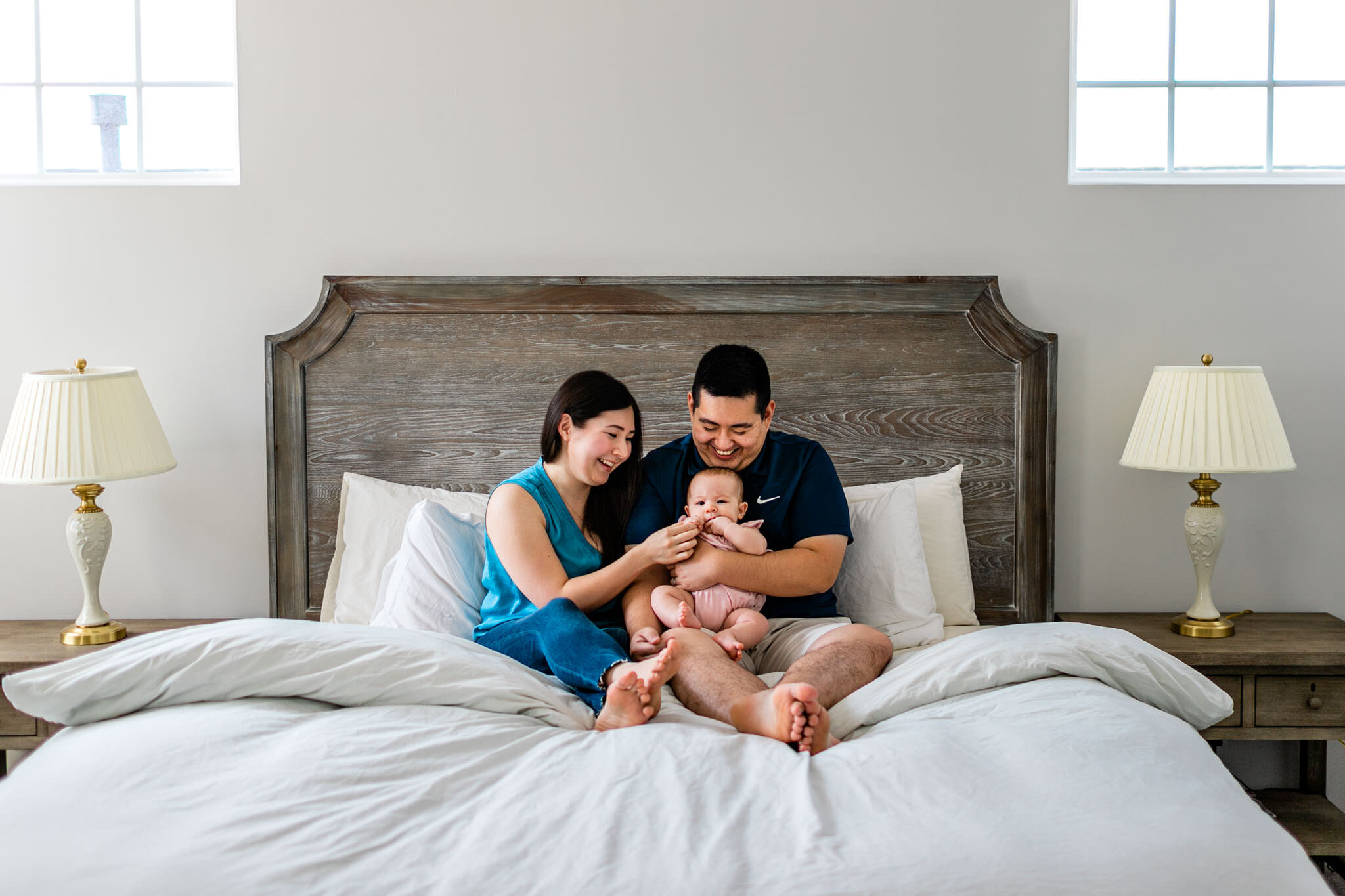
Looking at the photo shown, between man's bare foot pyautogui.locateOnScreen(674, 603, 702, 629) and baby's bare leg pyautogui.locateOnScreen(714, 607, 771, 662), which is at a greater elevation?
man's bare foot pyautogui.locateOnScreen(674, 603, 702, 629)

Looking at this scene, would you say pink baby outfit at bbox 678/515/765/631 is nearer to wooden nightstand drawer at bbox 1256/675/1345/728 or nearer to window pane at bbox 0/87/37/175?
wooden nightstand drawer at bbox 1256/675/1345/728

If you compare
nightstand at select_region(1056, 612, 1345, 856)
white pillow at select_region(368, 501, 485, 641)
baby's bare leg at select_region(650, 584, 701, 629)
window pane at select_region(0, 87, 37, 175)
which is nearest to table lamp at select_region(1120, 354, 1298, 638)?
nightstand at select_region(1056, 612, 1345, 856)

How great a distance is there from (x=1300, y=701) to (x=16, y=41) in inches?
148

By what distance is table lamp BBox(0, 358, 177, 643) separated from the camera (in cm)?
214

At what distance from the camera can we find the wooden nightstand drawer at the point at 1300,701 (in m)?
2.20

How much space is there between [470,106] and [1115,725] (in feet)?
6.91

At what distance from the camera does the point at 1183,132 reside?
8.77 ft

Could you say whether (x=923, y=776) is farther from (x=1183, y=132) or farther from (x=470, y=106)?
(x=1183, y=132)

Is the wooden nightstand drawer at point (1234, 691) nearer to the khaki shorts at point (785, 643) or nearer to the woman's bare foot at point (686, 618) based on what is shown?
the khaki shorts at point (785, 643)

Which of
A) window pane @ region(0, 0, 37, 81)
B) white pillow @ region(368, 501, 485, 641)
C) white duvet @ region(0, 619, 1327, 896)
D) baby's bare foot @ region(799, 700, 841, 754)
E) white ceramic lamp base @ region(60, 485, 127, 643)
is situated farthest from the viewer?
window pane @ region(0, 0, 37, 81)

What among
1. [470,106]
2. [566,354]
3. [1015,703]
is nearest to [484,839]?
[1015,703]

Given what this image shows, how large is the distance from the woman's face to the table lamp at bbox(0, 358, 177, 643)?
3.49 ft

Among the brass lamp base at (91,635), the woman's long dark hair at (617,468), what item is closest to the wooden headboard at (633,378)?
the brass lamp base at (91,635)

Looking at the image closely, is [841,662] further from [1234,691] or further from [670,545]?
[1234,691]
